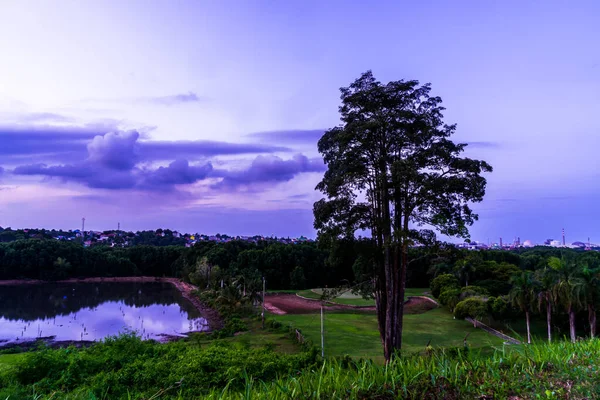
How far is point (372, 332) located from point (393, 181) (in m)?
16.8

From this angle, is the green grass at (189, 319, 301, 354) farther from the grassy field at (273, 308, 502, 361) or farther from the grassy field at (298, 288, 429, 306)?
the grassy field at (298, 288, 429, 306)

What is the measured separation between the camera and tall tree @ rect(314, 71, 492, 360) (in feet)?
48.0

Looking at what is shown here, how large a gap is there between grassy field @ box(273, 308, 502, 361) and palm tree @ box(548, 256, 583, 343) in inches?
172

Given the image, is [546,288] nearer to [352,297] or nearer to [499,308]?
[499,308]

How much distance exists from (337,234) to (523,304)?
1682 cm

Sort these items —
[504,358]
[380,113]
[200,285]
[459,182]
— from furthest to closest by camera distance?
1. [200,285]
2. [380,113]
3. [459,182]
4. [504,358]

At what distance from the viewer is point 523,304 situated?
25.8m

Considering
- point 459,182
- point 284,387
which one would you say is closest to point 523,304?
point 459,182

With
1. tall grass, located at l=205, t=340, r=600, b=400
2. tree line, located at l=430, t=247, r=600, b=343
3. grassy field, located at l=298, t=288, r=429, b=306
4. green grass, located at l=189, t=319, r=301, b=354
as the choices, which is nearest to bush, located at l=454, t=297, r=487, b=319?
tree line, located at l=430, t=247, r=600, b=343

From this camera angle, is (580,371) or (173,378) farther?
(173,378)

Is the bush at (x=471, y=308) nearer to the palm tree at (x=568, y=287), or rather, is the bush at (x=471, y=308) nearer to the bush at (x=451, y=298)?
the bush at (x=451, y=298)

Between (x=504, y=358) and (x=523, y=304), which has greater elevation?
(x=504, y=358)

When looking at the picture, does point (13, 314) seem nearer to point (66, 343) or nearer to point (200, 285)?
point (66, 343)

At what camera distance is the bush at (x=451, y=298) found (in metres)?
34.0
